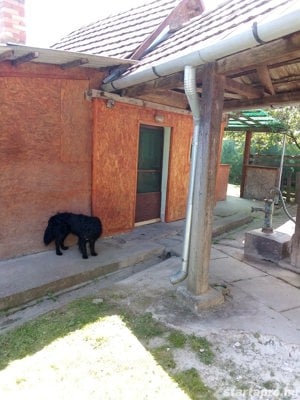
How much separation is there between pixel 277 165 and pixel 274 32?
946cm

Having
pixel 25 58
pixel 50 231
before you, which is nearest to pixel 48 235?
pixel 50 231

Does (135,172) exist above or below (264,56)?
below

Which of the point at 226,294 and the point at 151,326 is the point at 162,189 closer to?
the point at 226,294

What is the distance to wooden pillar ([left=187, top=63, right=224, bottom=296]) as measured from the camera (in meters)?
3.33

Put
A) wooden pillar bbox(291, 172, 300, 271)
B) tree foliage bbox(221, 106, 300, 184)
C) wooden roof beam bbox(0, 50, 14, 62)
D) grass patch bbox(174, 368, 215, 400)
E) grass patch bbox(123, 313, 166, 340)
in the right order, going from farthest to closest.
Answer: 1. tree foliage bbox(221, 106, 300, 184)
2. wooden pillar bbox(291, 172, 300, 271)
3. wooden roof beam bbox(0, 50, 14, 62)
4. grass patch bbox(123, 313, 166, 340)
5. grass patch bbox(174, 368, 215, 400)

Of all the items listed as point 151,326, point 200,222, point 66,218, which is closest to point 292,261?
point 200,222

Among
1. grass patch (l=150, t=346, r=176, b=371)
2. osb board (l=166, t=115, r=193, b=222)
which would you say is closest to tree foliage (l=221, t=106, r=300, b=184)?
osb board (l=166, t=115, r=193, b=222)

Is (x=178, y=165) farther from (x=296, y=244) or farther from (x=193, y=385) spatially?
(x=193, y=385)

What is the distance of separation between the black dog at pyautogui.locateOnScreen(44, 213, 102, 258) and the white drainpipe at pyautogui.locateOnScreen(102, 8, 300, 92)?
2269mm

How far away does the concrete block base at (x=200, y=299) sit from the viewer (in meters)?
3.50

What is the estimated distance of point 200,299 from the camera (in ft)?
11.6

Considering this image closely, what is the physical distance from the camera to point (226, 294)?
389 centimetres

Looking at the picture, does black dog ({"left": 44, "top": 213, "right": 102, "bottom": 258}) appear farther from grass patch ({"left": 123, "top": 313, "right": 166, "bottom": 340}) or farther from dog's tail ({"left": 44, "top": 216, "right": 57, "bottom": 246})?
grass patch ({"left": 123, "top": 313, "right": 166, "bottom": 340})

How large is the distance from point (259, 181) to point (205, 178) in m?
8.26
